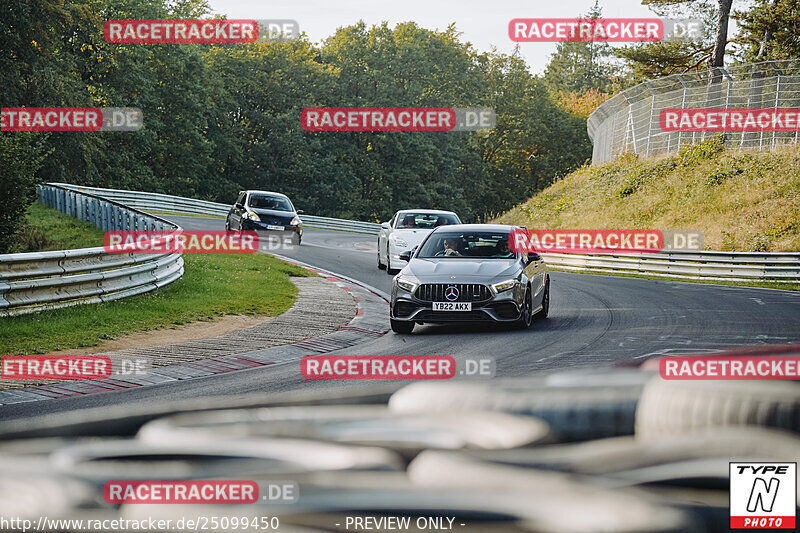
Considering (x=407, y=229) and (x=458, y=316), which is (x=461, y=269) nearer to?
(x=458, y=316)

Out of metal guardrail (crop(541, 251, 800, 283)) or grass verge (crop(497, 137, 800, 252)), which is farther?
grass verge (crop(497, 137, 800, 252))

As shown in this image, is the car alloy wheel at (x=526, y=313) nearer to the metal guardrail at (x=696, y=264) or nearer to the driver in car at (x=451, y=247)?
the driver in car at (x=451, y=247)

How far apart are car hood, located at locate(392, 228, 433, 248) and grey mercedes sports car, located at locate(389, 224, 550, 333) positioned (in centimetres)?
716

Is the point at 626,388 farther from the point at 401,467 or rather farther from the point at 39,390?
the point at 39,390

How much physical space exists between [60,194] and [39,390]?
26.6 m

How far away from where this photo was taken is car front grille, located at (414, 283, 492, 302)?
12.5 m

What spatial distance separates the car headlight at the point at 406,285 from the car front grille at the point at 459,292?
0.15 m

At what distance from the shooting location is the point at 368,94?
7538 centimetres

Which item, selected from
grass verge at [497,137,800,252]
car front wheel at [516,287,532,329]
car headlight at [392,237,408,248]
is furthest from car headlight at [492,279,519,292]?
grass verge at [497,137,800,252]

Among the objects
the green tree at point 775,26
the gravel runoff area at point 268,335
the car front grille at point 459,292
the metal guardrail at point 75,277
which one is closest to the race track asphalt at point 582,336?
the car front grille at point 459,292

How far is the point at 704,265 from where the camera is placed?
26.0 meters

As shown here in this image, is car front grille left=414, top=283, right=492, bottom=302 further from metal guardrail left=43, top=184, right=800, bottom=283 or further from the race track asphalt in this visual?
metal guardrail left=43, top=184, right=800, bottom=283

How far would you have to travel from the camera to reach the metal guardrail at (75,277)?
11992 millimetres

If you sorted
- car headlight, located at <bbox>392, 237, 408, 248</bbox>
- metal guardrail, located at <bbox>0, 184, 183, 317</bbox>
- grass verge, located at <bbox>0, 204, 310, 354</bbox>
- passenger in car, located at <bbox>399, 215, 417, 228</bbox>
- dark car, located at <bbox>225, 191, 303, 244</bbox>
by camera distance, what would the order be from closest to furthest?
grass verge, located at <bbox>0, 204, 310, 354</bbox>
metal guardrail, located at <bbox>0, 184, 183, 317</bbox>
car headlight, located at <bbox>392, 237, 408, 248</bbox>
passenger in car, located at <bbox>399, 215, 417, 228</bbox>
dark car, located at <bbox>225, 191, 303, 244</bbox>
